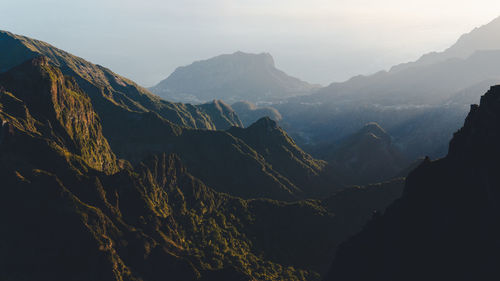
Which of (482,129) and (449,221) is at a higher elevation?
(482,129)

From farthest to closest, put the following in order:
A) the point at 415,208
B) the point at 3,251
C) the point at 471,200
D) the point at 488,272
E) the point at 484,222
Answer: the point at 415,208
the point at 3,251
the point at 471,200
the point at 484,222
the point at 488,272

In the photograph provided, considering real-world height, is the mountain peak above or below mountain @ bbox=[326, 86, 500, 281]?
above

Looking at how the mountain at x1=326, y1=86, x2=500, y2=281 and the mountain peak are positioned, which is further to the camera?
the mountain peak

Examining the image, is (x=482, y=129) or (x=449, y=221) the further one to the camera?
(x=449, y=221)

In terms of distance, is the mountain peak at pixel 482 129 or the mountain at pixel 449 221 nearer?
the mountain at pixel 449 221

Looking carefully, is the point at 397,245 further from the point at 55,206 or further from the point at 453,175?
the point at 55,206

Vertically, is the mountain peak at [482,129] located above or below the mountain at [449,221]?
above

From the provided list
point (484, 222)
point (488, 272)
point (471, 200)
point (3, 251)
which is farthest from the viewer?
point (3, 251)

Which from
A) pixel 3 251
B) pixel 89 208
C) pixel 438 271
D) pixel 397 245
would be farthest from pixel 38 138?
pixel 438 271
